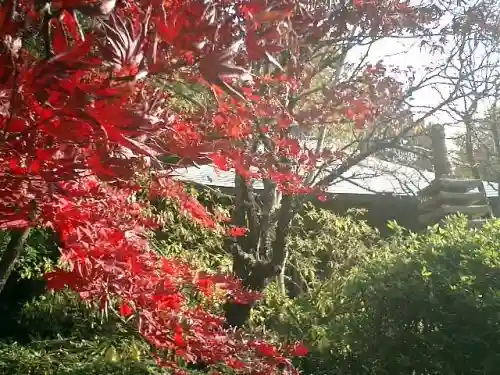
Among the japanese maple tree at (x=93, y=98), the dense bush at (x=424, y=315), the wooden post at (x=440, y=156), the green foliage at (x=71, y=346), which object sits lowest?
the green foliage at (x=71, y=346)

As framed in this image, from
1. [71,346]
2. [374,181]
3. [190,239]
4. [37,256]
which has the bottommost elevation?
[71,346]

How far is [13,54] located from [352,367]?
4150 millimetres

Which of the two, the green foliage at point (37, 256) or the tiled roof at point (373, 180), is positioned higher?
the tiled roof at point (373, 180)

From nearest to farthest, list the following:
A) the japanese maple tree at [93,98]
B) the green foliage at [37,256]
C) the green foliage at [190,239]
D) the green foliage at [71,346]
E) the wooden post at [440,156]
Result: the japanese maple tree at [93,98]
the green foliage at [71,346]
the green foliage at [37,256]
the green foliage at [190,239]
the wooden post at [440,156]

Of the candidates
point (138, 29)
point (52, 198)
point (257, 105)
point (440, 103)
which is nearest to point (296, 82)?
point (257, 105)

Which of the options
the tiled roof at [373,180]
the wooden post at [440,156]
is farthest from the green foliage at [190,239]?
the wooden post at [440,156]

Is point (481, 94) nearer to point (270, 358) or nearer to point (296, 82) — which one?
point (296, 82)

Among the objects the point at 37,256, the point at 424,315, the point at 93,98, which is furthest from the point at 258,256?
the point at 93,98

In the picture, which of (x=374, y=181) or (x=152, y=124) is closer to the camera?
(x=152, y=124)

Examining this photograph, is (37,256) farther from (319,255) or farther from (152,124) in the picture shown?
(152,124)

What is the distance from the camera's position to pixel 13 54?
1.08 metres

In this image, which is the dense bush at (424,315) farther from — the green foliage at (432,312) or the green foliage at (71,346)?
the green foliage at (71,346)

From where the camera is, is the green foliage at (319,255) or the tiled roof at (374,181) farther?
the tiled roof at (374,181)

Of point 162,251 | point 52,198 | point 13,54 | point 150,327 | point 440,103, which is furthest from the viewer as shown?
point 162,251
